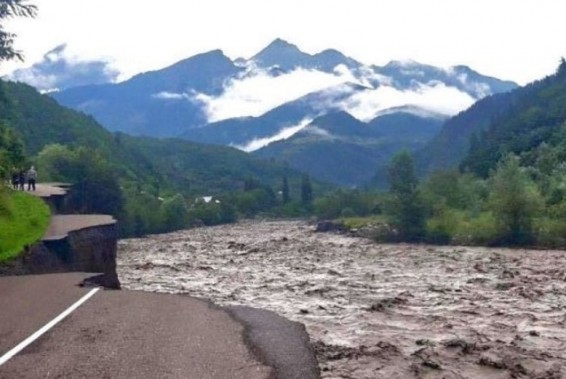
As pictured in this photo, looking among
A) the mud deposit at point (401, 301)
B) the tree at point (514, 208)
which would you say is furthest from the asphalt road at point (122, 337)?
the tree at point (514, 208)

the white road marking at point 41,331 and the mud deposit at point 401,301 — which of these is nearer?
the white road marking at point 41,331

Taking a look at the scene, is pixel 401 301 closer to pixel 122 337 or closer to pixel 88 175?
pixel 122 337

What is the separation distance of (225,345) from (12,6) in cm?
3818

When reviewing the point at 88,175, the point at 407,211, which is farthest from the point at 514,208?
the point at 88,175

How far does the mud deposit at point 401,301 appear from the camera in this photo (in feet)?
67.7

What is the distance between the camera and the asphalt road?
15.2 metres

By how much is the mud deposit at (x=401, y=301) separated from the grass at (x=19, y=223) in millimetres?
6308

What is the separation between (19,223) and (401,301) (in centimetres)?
1931

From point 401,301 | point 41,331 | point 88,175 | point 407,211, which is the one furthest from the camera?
point 88,175

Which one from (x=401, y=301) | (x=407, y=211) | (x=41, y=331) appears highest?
(x=41, y=331)

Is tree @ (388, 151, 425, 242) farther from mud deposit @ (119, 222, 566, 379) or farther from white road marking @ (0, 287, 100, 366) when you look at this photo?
white road marking @ (0, 287, 100, 366)

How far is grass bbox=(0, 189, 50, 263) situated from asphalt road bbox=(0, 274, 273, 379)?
706 cm

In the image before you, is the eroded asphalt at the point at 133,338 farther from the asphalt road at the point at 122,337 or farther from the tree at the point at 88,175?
the tree at the point at 88,175

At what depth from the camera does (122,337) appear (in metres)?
18.0
